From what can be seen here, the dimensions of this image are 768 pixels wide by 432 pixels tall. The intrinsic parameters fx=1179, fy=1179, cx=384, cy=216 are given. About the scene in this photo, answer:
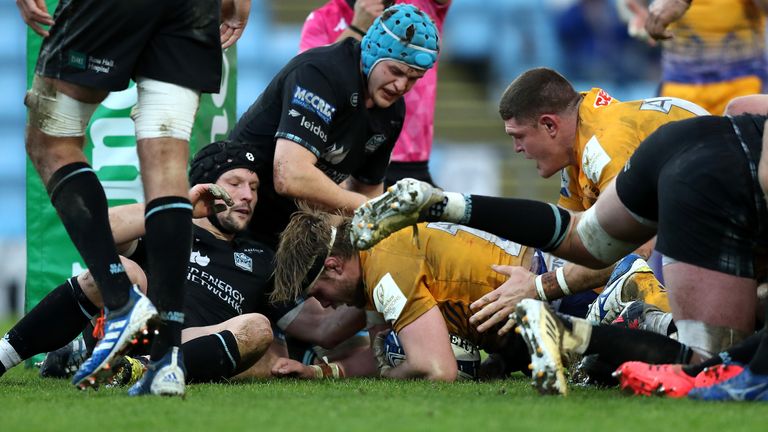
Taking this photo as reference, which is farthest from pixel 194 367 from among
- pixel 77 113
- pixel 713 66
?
pixel 713 66

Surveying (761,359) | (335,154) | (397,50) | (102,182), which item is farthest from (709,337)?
(102,182)

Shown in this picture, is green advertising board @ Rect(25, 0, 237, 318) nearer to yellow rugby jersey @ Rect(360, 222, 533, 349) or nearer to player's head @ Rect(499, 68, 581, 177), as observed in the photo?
yellow rugby jersey @ Rect(360, 222, 533, 349)

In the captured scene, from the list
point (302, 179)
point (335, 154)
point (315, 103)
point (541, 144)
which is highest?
point (315, 103)

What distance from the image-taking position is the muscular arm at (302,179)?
16.7ft

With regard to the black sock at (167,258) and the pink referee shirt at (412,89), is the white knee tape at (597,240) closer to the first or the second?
the black sock at (167,258)

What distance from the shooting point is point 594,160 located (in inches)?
183

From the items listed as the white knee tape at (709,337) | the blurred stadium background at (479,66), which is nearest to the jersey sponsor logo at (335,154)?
the white knee tape at (709,337)

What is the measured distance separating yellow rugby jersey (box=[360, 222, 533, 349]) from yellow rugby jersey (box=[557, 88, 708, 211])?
431 mm

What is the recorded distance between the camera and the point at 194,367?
4.24 m

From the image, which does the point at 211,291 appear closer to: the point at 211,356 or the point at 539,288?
the point at 211,356

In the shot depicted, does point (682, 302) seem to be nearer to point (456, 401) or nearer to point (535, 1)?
point (456, 401)

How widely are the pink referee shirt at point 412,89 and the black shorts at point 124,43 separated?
329 cm

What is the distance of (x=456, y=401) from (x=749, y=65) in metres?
A: 4.52

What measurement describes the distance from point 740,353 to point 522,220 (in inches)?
33.0
